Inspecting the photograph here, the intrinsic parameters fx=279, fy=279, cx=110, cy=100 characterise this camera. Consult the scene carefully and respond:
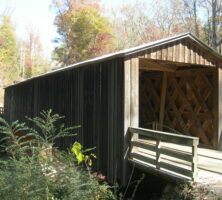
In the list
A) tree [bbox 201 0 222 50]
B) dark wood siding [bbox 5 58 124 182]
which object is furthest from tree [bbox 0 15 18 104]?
dark wood siding [bbox 5 58 124 182]

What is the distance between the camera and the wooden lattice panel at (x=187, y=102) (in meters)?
8.46

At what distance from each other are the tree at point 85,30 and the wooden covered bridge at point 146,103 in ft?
60.1

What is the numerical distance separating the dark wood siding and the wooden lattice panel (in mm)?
3067

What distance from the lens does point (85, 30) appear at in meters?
28.9

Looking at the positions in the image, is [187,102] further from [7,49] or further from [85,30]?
[7,49]

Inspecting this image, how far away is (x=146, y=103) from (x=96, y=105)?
3847 mm

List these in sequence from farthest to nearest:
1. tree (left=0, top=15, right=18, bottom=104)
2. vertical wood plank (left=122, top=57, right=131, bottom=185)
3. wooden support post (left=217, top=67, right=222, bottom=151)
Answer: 1. tree (left=0, top=15, right=18, bottom=104)
2. wooden support post (left=217, top=67, right=222, bottom=151)
3. vertical wood plank (left=122, top=57, right=131, bottom=185)

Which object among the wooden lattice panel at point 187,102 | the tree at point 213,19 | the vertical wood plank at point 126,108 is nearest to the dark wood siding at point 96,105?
the vertical wood plank at point 126,108

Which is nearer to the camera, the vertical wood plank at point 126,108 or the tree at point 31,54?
the vertical wood plank at point 126,108

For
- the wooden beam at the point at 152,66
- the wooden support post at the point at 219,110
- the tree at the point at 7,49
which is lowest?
the wooden support post at the point at 219,110

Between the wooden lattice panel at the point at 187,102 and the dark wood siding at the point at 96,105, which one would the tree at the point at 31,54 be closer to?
the dark wood siding at the point at 96,105

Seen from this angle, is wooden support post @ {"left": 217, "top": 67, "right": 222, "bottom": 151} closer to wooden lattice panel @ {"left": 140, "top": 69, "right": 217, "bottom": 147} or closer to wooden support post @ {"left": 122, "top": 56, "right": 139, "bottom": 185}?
wooden lattice panel @ {"left": 140, "top": 69, "right": 217, "bottom": 147}

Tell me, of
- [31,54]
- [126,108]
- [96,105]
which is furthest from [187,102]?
[31,54]

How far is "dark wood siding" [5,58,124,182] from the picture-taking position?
260 inches
